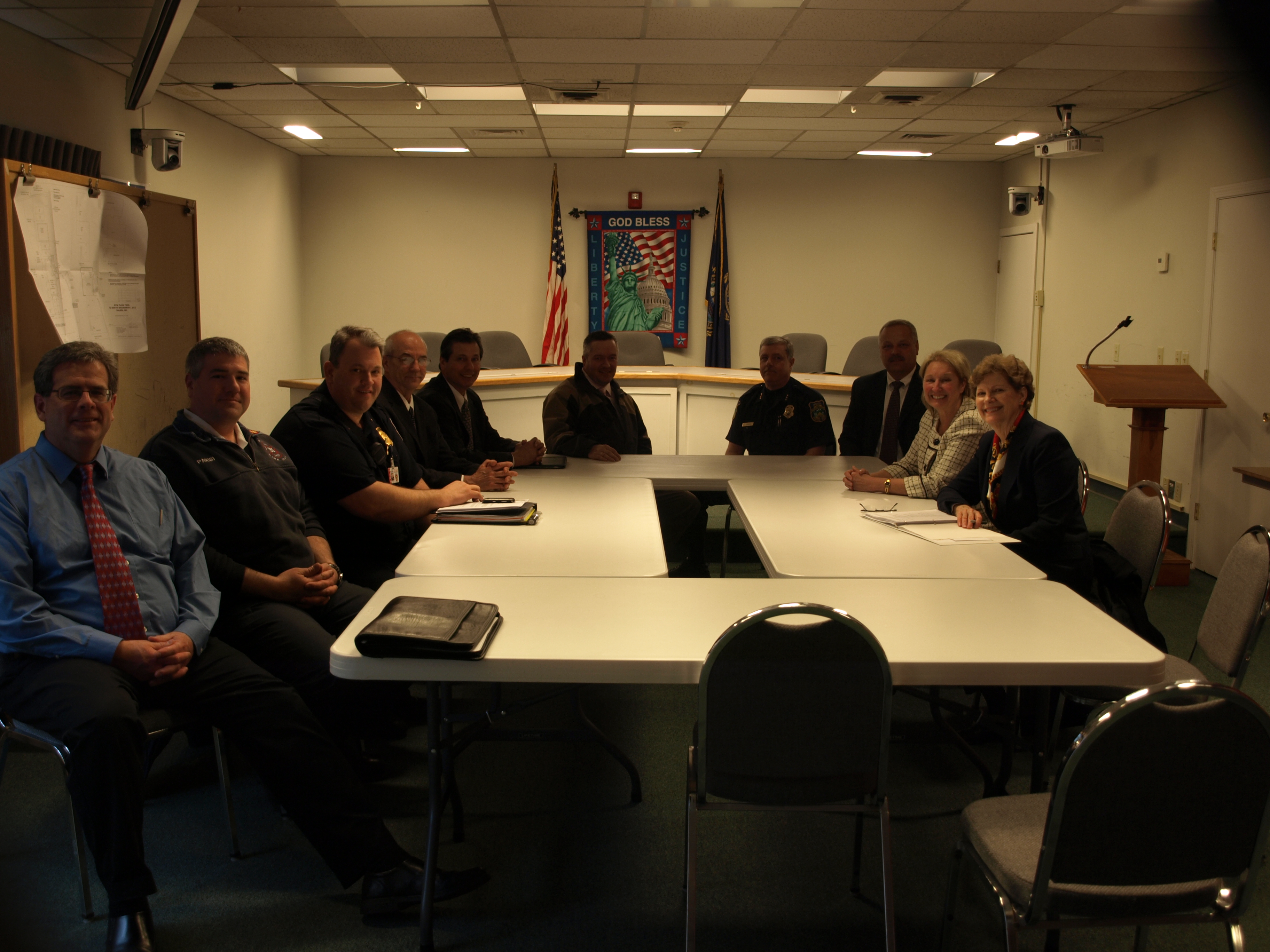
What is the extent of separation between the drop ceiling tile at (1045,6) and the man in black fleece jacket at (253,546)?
3.40 m

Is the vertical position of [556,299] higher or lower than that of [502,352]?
higher

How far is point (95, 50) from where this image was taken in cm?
499

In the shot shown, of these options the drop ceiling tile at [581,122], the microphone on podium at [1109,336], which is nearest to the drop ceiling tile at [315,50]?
the drop ceiling tile at [581,122]

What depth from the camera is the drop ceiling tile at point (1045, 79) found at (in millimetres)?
5258

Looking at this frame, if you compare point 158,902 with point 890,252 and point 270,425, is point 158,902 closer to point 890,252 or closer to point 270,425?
point 270,425

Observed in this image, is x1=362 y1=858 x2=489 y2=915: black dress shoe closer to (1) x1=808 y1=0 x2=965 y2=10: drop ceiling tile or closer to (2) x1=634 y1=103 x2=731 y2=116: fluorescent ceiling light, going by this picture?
(1) x1=808 y1=0 x2=965 y2=10: drop ceiling tile

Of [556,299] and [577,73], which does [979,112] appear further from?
[556,299]

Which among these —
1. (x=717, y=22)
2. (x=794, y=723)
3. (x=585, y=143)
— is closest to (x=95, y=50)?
(x=717, y=22)

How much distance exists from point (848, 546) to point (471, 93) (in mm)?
4629

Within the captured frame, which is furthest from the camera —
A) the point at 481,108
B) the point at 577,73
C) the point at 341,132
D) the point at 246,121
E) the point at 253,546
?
the point at 341,132

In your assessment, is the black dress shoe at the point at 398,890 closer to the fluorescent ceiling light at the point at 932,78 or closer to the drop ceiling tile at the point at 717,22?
the drop ceiling tile at the point at 717,22

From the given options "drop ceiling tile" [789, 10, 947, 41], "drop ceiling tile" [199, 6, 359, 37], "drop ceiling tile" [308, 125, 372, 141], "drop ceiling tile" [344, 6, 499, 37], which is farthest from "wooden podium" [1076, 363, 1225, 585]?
"drop ceiling tile" [308, 125, 372, 141]

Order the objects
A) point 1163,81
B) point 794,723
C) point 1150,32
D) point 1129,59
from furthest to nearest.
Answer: point 1163,81 → point 1129,59 → point 1150,32 → point 794,723

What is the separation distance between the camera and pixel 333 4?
13.7 feet
